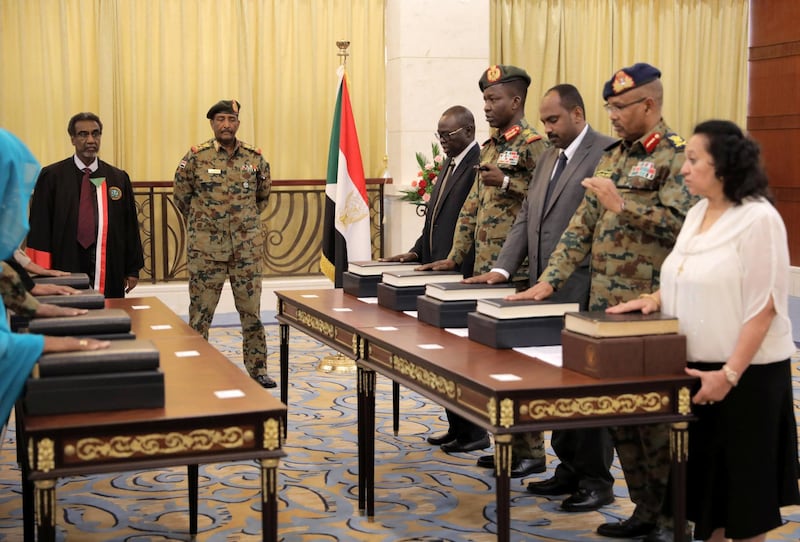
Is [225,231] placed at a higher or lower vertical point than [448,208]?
lower

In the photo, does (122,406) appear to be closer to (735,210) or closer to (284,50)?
(735,210)

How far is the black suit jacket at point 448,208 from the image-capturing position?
5.82m

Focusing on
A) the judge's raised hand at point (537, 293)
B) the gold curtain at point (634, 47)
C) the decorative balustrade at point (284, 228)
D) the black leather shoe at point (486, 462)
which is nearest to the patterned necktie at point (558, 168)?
the judge's raised hand at point (537, 293)

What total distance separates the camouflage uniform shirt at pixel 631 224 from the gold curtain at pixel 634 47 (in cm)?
809

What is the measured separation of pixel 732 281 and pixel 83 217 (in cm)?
470

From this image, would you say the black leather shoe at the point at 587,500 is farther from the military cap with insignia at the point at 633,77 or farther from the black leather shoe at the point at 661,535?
the military cap with insignia at the point at 633,77

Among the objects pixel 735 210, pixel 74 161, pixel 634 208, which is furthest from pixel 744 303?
pixel 74 161

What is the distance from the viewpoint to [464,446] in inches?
225

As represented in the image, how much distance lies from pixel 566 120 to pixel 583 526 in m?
1.72

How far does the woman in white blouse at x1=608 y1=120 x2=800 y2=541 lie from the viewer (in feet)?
10.9

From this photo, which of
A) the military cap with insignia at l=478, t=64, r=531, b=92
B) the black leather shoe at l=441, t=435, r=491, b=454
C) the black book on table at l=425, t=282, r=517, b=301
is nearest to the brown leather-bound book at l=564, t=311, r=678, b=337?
the black book on table at l=425, t=282, r=517, b=301

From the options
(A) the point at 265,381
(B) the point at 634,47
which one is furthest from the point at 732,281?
(B) the point at 634,47

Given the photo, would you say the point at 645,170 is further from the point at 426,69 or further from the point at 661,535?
the point at 426,69

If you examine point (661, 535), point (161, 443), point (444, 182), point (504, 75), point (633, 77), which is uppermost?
point (504, 75)
